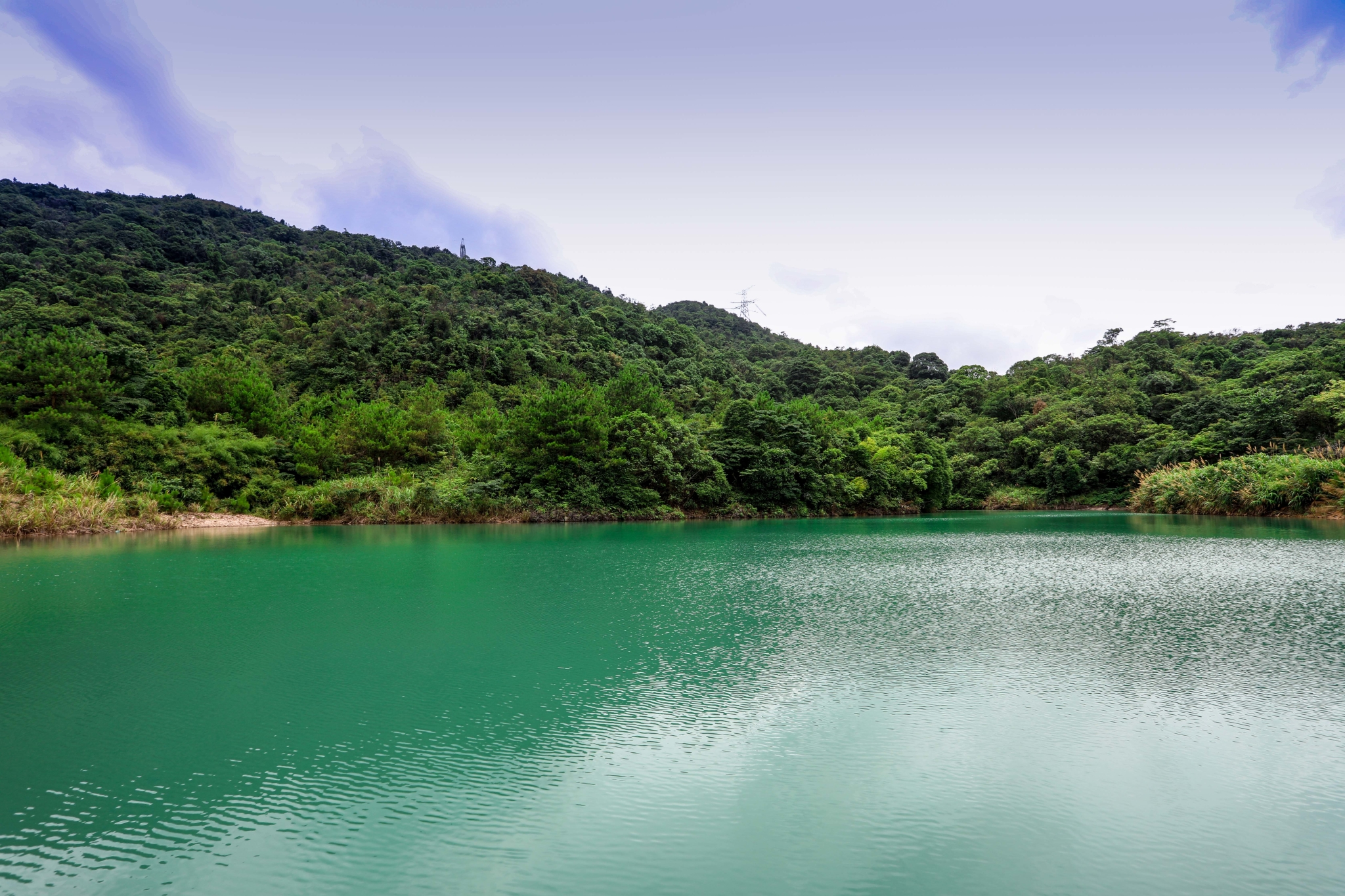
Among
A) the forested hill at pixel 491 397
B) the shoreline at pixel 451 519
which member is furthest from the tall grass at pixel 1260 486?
the forested hill at pixel 491 397

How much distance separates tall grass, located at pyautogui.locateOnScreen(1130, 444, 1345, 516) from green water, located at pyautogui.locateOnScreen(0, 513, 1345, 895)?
24.2m

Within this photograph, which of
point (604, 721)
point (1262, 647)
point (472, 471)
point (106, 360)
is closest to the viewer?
point (604, 721)

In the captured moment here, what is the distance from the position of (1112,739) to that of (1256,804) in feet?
4.01

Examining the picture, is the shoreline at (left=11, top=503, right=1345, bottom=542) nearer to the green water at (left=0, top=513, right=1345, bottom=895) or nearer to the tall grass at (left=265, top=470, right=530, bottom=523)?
the tall grass at (left=265, top=470, right=530, bottom=523)

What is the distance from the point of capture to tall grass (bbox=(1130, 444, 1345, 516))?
105 feet

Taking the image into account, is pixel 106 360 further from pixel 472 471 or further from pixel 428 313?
pixel 428 313

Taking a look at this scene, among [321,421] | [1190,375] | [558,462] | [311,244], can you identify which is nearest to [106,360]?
[321,421]

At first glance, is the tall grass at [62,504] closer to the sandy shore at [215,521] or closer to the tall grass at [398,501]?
the sandy shore at [215,521]

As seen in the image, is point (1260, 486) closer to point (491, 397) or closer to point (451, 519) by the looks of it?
point (451, 519)

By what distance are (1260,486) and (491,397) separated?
42.5m

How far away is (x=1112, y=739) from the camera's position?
6340mm

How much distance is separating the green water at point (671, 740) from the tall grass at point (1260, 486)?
24.2 metres

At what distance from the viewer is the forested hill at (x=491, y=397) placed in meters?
31.5

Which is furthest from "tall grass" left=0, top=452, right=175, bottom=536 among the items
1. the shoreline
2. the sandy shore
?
the sandy shore
